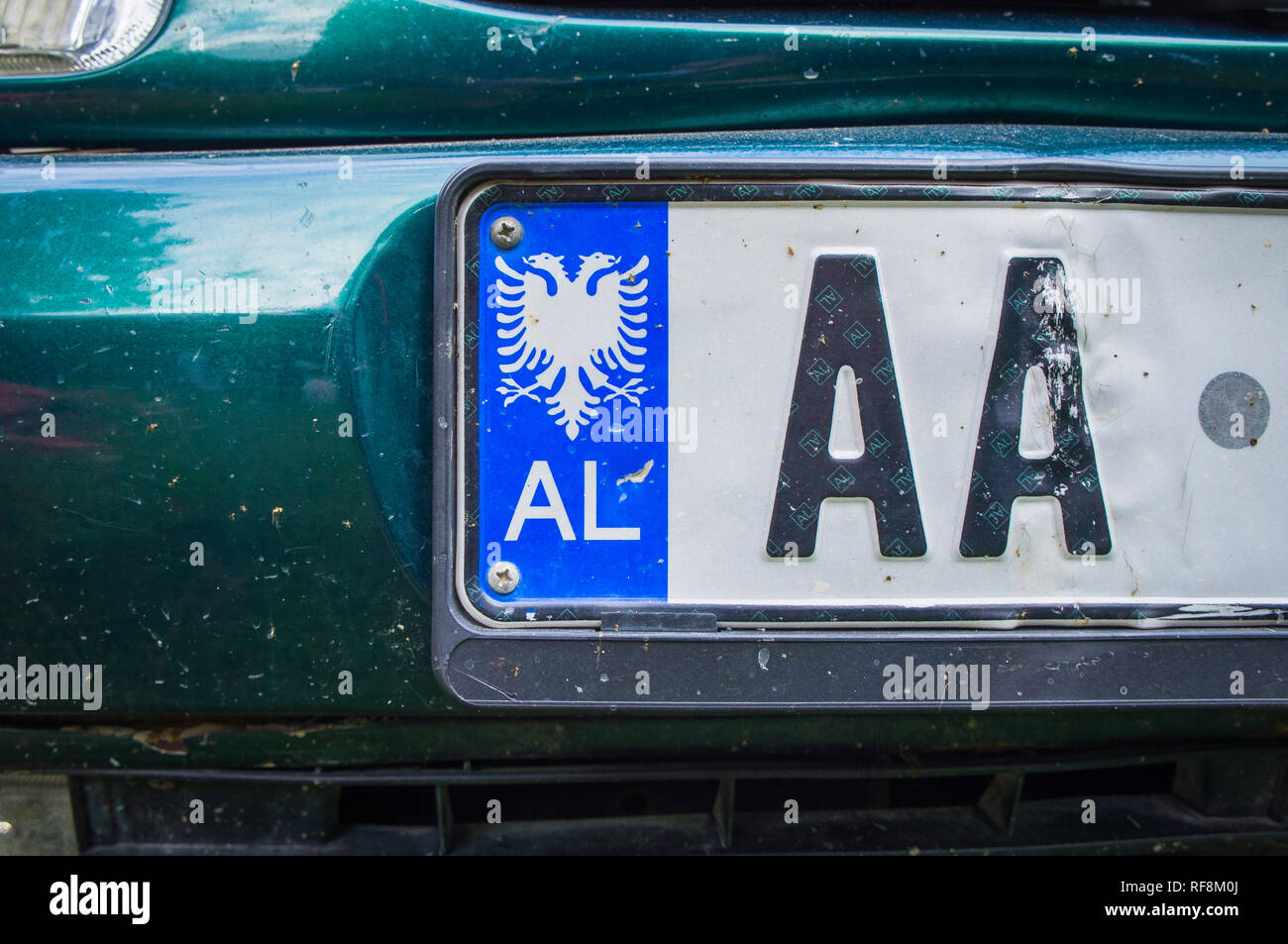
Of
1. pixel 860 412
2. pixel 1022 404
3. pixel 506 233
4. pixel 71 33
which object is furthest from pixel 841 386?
pixel 71 33

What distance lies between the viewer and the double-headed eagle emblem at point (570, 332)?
3.20 ft

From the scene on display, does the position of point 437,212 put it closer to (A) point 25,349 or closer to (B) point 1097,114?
(A) point 25,349

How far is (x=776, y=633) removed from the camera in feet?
3.29

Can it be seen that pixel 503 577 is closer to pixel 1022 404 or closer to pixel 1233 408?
pixel 1022 404

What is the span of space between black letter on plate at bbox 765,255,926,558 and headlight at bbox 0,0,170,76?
0.79 m

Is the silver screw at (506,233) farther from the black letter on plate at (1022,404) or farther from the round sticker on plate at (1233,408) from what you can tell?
the round sticker on plate at (1233,408)

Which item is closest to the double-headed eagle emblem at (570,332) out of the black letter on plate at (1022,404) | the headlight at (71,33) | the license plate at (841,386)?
the license plate at (841,386)

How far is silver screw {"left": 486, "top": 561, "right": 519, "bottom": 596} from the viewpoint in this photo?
996mm

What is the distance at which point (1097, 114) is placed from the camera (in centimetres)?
112

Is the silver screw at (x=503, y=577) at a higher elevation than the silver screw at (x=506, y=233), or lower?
lower

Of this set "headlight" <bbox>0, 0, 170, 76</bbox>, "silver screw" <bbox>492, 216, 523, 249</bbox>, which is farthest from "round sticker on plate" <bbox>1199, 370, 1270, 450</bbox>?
"headlight" <bbox>0, 0, 170, 76</bbox>

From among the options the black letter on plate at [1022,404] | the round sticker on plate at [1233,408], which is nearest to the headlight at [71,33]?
the black letter on plate at [1022,404]

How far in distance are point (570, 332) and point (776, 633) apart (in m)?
0.37

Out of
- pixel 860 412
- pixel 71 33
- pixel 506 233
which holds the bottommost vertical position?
pixel 860 412
